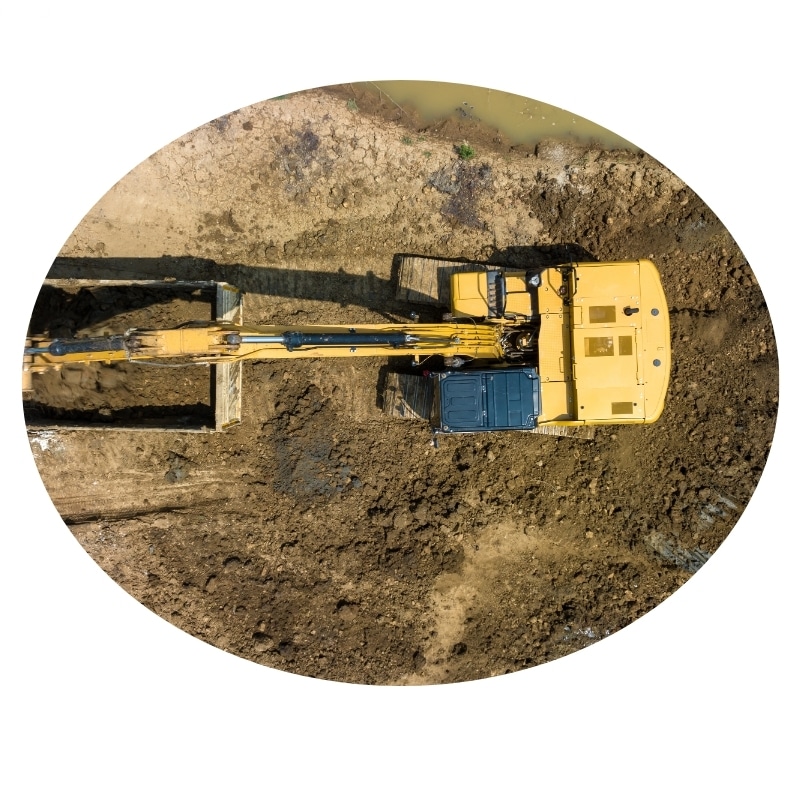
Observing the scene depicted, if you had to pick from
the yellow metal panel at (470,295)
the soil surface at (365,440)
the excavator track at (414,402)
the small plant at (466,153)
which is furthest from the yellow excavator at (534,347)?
the small plant at (466,153)

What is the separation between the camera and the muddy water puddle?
11.6 meters

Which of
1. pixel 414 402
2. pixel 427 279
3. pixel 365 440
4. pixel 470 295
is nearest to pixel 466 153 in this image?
pixel 427 279

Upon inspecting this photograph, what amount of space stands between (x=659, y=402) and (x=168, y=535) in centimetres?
969

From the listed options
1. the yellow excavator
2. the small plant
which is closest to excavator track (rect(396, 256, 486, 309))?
the yellow excavator

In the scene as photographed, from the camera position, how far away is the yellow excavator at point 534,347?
9.10 metres

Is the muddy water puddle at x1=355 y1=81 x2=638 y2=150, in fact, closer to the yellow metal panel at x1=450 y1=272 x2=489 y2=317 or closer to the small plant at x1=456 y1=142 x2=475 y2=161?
the small plant at x1=456 y1=142 x2=475 y2=161

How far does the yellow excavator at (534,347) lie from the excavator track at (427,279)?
942mm

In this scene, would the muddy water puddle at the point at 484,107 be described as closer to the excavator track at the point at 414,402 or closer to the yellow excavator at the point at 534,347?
the yellow excavator at the point at 534,347

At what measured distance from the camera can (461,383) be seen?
9.57 meters

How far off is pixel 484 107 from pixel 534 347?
550 centimetres

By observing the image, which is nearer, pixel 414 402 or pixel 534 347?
pixel 534 347

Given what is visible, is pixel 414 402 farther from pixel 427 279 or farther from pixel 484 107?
pixel 484 107

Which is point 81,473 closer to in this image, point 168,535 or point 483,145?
point 168,535

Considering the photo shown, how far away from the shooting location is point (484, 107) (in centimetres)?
1163
